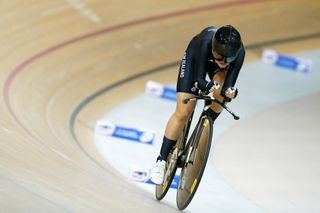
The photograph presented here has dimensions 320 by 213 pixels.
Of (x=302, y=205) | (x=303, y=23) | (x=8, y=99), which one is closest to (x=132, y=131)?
(x=8, y=99)

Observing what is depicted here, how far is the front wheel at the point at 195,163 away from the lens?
5.15m

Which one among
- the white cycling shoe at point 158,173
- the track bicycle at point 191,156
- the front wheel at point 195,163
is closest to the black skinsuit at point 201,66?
the track bicycle at point 191,156

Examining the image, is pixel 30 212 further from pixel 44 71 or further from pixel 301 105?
pixel 301 105

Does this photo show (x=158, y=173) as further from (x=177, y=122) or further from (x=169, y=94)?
(x=169, y=94)

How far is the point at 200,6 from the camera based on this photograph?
10953 mm

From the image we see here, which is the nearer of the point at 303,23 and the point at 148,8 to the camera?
the point at 148,8

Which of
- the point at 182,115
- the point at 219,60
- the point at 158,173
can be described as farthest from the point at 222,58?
the point at 158,173

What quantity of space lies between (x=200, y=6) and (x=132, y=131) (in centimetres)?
370

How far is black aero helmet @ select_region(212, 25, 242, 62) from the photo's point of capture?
5.05 meters

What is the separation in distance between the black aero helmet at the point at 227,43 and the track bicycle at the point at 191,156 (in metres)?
0.29

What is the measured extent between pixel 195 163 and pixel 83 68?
382cm

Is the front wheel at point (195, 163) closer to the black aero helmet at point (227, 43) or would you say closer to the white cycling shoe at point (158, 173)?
the white cycling shoe at point (158, 173)

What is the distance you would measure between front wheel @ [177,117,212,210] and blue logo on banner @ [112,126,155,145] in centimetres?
210

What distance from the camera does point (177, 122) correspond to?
216 inches
